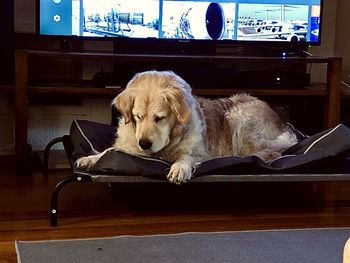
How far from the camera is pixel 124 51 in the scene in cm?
373

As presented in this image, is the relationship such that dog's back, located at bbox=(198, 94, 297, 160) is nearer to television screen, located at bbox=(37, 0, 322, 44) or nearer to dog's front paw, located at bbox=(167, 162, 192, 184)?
dog's front paw, located at bbox=(167, 162, 192, 184)

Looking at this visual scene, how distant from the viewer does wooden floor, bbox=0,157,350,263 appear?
8.26ft

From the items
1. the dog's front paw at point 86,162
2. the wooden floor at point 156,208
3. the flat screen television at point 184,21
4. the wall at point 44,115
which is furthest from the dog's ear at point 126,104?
the wall at point 44,115

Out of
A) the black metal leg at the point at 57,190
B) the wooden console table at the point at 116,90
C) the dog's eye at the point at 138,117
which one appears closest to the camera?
the black metal leg at the point at 57,190

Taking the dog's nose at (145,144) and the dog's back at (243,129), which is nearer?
the dog's nose at (145,144)

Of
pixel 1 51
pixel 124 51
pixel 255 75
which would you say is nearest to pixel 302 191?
pixel 255 75

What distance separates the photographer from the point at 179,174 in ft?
8.25

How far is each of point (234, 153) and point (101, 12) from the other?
124cm

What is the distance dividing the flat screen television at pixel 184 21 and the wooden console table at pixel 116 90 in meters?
0.23

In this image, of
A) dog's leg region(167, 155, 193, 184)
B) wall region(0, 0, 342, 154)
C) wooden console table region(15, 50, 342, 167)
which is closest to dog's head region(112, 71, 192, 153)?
dog's leg region(167, 155, 193, 184)

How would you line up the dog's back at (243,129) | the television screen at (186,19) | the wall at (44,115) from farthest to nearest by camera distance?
the wall at (44,115) < the television screen at (186,19) < the dog's back at (243,129)

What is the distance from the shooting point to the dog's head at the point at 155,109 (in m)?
2.56

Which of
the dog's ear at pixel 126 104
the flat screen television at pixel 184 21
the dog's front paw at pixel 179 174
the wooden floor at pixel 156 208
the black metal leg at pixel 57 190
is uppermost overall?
the flat screen television at pixel 184 21

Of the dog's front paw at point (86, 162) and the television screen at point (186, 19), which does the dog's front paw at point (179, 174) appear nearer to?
the dog's front paw at point (86, 162)
